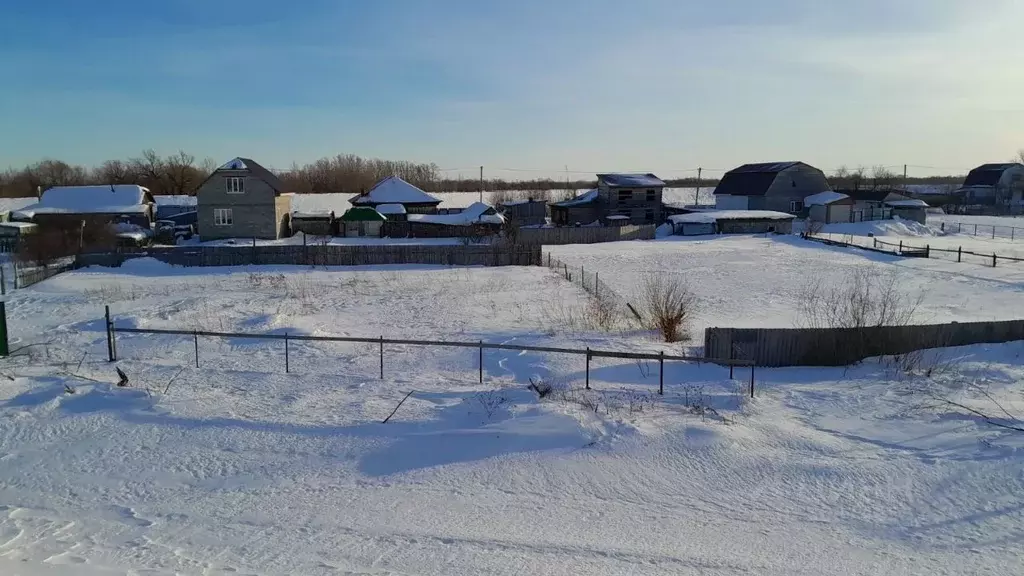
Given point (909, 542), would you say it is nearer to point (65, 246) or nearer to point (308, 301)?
point (308, 301)

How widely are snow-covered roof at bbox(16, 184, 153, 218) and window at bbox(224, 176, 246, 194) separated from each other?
37.3ft

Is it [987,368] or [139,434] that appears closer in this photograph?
[139,434]

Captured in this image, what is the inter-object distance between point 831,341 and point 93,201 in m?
56.4

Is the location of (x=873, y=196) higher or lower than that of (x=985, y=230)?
higher

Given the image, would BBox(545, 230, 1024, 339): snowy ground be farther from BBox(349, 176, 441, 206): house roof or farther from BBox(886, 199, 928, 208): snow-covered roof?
BBox(886, 199, 928, 208): snow-covered roof

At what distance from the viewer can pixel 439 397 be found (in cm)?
1180

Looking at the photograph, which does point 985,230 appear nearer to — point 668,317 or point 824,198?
point 824,198

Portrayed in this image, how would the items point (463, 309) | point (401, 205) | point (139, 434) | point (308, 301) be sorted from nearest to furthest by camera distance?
point (139, 434) → point (463, 309) → point (308, 301) → point (401, 205)

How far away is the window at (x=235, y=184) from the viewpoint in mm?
48625

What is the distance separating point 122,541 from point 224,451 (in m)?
2.46

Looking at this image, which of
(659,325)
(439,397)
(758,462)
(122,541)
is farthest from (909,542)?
(659,325)

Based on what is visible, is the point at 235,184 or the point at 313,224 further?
the point at 313,224

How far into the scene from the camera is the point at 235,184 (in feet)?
160

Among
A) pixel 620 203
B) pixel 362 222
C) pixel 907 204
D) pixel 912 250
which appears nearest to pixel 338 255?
pixel 362 222
